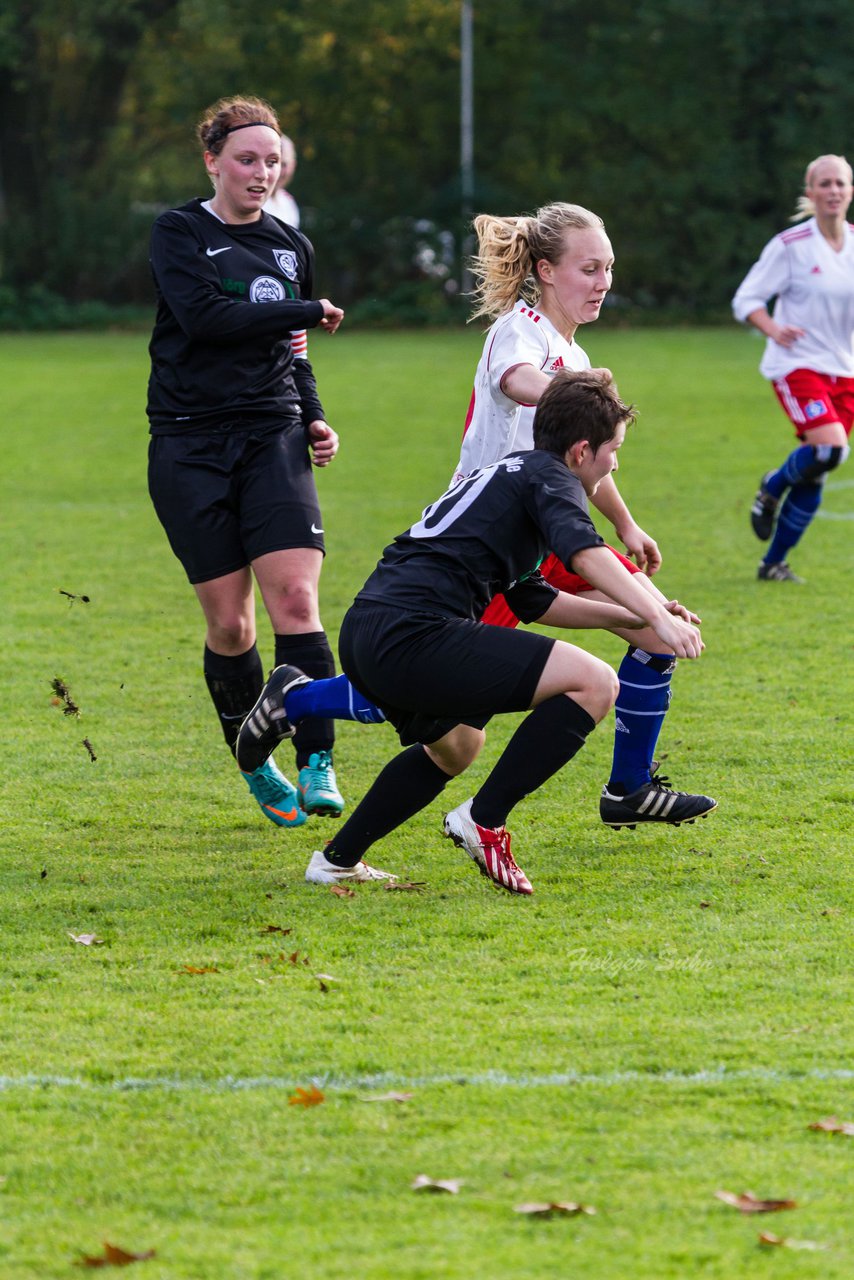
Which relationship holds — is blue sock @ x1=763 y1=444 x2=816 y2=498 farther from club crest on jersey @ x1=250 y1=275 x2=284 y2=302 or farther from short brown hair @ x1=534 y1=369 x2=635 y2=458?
short brown hair @ x1=534 y1=369 x2=635 y2=458

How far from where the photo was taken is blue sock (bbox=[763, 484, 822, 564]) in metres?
9.76

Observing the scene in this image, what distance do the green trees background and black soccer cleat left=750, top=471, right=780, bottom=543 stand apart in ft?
76.7

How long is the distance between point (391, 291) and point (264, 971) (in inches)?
1199

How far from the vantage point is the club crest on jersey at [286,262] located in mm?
5699

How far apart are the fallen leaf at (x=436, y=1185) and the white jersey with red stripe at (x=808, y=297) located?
7328 mm

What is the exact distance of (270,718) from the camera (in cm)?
528

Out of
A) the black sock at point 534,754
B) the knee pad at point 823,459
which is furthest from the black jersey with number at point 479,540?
the knee pad at point 823,459

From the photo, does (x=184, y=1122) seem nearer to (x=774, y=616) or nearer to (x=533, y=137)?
(x=774, y=616)

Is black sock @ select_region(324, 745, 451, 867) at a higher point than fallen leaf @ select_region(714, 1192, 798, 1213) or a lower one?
lower

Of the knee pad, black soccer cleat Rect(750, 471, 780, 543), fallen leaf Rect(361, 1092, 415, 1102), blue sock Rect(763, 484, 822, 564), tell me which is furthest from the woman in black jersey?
black soccer cleat Rect(750, 471, 780, 543)

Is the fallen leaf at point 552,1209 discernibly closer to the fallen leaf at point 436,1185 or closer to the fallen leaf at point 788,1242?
the fallen leaf at point 436,1185

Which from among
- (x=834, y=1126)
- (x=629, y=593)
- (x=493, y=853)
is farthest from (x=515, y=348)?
(x=834, y=1126)

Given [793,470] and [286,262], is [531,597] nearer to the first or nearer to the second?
[286,262]

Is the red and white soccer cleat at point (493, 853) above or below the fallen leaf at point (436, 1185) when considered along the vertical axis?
below
